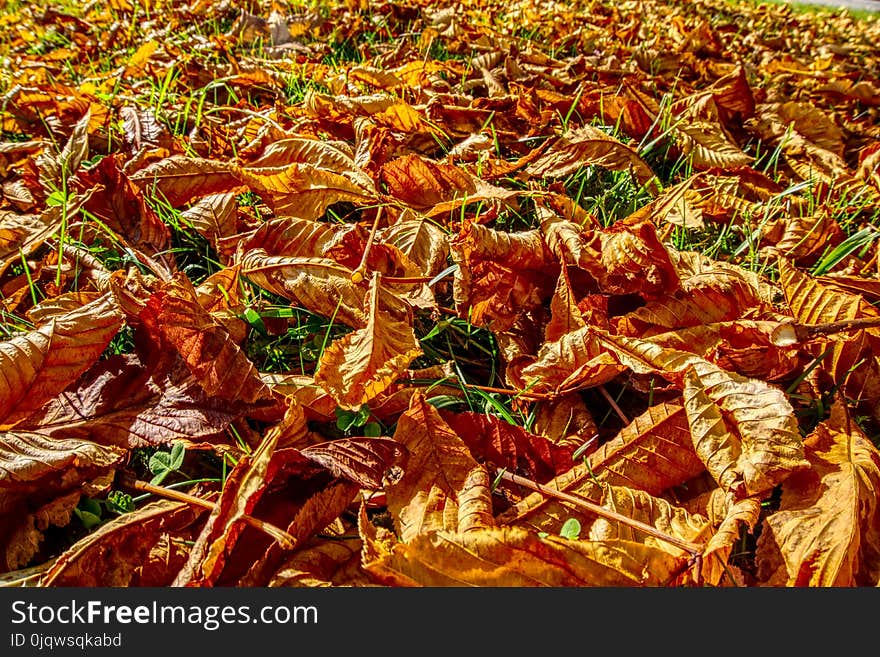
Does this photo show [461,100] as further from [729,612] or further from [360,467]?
[729,612]

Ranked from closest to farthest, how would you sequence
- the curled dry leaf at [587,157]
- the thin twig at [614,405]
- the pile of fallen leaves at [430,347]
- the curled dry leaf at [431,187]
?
1. the pile of fallen leaves at [430,347]
2. the thin twig at [614,405]
3. the curled dry leaf at [431,187]
4. the curled dry leaf at [587,157]

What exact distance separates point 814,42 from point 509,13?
7.10 feet

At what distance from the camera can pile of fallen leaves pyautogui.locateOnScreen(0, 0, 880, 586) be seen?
938mm

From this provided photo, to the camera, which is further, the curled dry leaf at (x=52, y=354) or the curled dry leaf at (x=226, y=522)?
the curled dry leaf at (x=52, y=354)

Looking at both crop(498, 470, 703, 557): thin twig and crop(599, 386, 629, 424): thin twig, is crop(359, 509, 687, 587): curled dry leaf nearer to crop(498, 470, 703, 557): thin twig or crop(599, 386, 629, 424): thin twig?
crop(498, 470, 703, 557): thin twig

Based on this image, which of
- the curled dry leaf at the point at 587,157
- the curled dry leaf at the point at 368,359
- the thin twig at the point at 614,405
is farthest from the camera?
the curled dry leaf at the point at 587,157

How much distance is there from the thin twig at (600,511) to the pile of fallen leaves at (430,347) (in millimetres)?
11

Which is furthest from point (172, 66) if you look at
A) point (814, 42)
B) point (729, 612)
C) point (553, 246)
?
point (814, 42)

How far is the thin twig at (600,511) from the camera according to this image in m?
0.91

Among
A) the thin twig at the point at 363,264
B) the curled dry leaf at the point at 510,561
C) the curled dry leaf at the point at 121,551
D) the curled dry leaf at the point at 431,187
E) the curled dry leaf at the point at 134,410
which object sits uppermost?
the curled dry leaf at the point at 431,187

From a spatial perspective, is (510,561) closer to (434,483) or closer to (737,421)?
(434,483)

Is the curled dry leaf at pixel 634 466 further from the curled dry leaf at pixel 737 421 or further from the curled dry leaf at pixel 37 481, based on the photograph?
the curled dry leaf at pixel 37 481

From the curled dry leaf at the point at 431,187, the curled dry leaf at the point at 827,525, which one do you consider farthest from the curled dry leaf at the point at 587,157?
the curled dry leaf at the point at 827,525

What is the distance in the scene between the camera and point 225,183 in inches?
63.5
